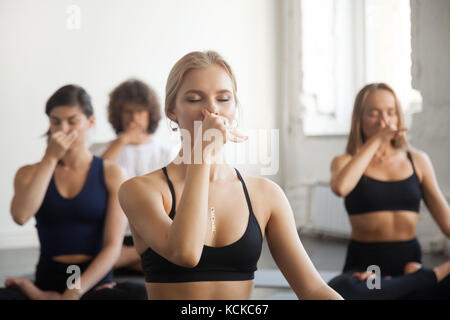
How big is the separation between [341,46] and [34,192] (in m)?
0.76

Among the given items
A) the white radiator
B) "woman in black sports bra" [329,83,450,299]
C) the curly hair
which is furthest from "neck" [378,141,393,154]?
the white radiator

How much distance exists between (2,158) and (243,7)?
208 centimetres

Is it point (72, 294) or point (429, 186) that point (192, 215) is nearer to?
point (72, 294)

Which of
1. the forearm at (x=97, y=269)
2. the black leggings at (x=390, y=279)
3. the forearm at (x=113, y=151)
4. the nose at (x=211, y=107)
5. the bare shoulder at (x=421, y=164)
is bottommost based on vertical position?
the black leggings at (x=390, y=279)

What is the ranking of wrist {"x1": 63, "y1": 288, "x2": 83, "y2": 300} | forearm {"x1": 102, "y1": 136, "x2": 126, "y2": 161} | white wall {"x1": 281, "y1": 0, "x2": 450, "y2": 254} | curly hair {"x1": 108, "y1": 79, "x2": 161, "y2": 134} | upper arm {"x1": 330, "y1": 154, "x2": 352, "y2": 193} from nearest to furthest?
1. wrist {"x1": 63, "y1": 288, "x2": 83, "y2": 300}
2. white wall {"x1": 281, "y1": 0, "x2": 450, "y2": 254}
3. upper arm {"x1": 330, "y1": 154, "x2": 352, "y2": 193}
4. forearm {"x1": 102, "y1": 136, "x2": 126, "y2": 161}
5. curly hair {"x1": 108, "y1": 79, "x2": 161, "y2": 134}

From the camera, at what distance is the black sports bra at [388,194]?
127 centimetres

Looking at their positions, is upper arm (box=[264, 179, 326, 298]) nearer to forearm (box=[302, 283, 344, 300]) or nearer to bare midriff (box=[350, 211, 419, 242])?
forearm (box=[302, 283, 344, 300])

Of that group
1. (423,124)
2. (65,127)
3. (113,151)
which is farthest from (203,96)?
(423,124)

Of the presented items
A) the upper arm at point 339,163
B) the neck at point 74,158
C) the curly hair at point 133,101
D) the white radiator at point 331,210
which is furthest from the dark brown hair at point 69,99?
the white radiator at point 331,210

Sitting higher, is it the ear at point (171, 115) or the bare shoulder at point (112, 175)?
the ear at point (171, 115)

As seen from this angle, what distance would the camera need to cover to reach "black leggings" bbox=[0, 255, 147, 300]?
111cm

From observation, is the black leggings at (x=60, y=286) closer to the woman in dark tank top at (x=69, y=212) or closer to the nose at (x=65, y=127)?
the woman in dark tank top at (x=69, y=212)

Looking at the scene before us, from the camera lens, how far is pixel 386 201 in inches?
50.3

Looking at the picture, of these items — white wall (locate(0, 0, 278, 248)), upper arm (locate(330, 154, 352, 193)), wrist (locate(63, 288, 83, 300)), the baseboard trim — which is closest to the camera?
wrist (locate(63, 288, 83, 300))
